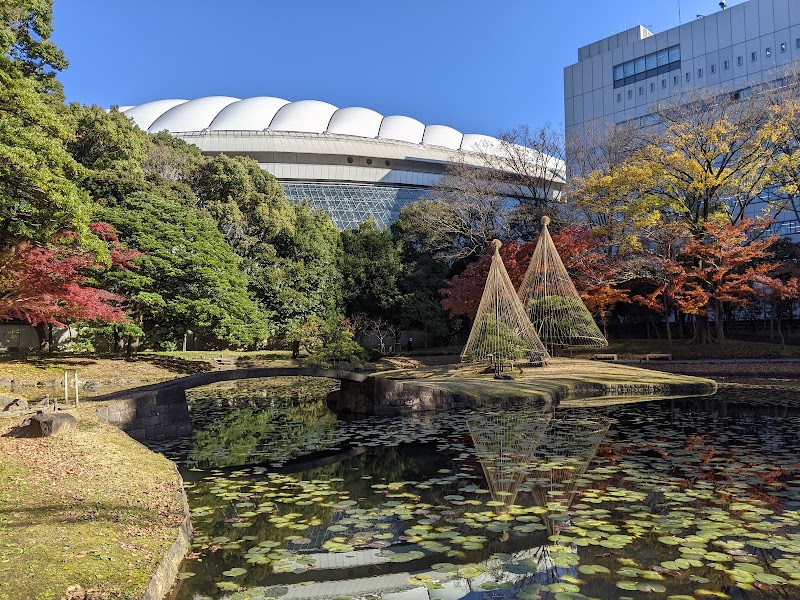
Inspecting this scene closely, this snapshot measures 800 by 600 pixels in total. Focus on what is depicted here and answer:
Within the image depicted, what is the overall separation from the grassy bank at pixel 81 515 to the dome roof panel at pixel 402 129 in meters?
46.4

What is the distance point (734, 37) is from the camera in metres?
41.9

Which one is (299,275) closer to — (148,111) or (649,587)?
(649,587)

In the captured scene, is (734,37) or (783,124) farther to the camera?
(734,37)

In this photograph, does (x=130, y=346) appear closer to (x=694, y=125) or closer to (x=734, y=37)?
(x=694, y=125)

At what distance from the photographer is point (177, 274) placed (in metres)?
23.5

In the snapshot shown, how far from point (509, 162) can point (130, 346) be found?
1983 centimetres

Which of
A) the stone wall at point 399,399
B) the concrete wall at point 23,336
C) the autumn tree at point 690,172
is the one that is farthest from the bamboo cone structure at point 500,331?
the concrete wall at point 23,336

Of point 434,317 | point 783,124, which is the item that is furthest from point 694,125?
point 434,317

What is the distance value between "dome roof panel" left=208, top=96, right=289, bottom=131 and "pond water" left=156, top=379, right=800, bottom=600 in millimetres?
41731

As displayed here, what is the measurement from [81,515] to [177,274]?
2004cm

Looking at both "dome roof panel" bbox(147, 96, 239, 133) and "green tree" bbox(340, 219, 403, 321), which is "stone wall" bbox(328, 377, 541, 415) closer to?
"green tree" bbox(340, 219, 403, 321)

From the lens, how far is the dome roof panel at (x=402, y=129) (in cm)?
5229

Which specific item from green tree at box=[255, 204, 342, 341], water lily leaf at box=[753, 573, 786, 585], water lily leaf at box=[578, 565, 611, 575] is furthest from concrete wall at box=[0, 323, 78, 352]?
water lily leaf at box=[753, 573, 786, 585]

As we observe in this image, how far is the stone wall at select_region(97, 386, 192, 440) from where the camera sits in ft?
33.5
